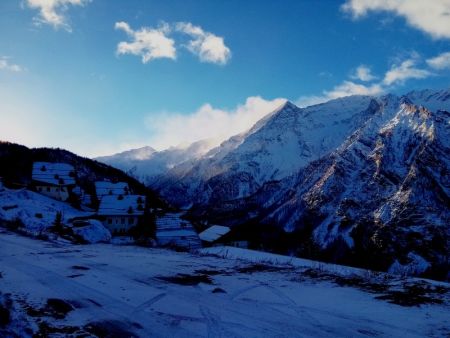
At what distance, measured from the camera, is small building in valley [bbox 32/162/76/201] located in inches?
3086

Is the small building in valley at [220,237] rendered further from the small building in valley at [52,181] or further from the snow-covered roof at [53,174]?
the snow-covered roof at [53,174]

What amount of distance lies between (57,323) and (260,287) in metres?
5.65

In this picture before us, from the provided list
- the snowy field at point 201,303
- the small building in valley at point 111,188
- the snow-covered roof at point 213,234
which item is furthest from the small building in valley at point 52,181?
the snowy field at point 201,303

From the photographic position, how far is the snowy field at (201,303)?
7.67 m

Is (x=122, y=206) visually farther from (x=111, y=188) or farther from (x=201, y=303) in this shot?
(x=201, y=303)

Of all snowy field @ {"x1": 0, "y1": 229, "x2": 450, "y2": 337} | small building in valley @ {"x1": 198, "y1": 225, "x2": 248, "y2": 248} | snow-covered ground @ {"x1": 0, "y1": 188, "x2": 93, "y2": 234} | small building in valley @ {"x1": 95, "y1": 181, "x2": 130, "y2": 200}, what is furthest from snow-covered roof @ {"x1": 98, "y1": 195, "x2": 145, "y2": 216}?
snowy field @ {"x1": 0, "y1": 229, "x2": 450, "y2": 337}

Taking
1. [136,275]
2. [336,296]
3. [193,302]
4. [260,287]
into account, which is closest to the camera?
[193,302]

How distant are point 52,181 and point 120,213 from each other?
2066 cm

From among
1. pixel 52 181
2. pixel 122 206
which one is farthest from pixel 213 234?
pixel 52 181

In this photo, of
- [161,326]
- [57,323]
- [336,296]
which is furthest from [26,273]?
[336,296]

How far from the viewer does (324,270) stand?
592 inches

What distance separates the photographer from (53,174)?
81.2 meters

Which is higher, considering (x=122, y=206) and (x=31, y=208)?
(x=122, y=206)

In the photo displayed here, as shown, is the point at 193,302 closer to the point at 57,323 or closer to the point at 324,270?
the point at 57,323
